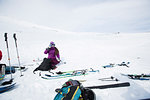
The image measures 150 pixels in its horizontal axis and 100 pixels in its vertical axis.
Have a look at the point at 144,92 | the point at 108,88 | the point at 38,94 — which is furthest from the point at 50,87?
the point at 144,92

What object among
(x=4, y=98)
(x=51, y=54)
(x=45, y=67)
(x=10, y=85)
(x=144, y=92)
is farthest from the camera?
(x=51, y=54)

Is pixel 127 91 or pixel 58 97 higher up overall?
pixel 58 97

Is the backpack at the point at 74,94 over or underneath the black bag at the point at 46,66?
underneath

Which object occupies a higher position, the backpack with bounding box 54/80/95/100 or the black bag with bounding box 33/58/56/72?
the black bag with bounding box 33/58/56/72

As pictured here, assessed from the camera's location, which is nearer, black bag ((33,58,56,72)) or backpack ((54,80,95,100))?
backpack ((54,80,95,100))

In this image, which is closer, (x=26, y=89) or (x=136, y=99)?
(x=136, y=99)

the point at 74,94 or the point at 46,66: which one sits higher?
the point at 46,66

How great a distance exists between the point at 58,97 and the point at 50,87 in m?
1.33

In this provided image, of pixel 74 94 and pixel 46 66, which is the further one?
pixel 46 66

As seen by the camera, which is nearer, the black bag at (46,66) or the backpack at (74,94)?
the backpack at (74,94)

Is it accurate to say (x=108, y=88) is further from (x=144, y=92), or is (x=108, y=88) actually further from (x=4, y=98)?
(x=4, y=98)

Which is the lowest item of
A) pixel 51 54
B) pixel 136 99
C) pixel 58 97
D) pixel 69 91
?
pixel 136 99

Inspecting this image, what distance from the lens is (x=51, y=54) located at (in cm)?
723

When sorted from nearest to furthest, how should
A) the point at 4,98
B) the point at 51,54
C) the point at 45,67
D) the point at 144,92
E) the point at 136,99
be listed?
the point at 136,99 < the point at 144,92 < the point at 4,98 < the point at 45,67 < the point at 51,54
